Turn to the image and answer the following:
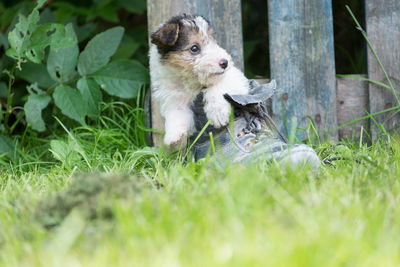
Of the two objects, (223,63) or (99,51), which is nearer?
(223,63)

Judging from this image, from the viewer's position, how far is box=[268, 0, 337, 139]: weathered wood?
11.5ft

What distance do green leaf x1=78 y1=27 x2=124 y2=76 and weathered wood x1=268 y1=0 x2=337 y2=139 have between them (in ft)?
3.69

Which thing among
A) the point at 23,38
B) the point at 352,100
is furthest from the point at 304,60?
the point at 23,38

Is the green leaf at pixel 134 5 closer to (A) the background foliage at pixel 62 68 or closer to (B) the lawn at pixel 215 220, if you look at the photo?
(A) the background foliage at pixel 62 68

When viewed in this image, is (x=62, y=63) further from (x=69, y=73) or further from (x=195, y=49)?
(x=195, y=49)

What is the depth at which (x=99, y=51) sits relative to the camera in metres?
3.65

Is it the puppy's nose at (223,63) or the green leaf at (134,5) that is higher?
the green leaf at (134,5)

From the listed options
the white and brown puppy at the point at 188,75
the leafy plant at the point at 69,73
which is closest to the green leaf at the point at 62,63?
the leafy plant at the point at 69,73

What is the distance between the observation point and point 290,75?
140 inches

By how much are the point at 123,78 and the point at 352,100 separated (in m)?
1.66

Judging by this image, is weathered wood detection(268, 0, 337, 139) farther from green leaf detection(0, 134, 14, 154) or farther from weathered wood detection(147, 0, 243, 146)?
green leaf detection(0, 134, 14, 154)

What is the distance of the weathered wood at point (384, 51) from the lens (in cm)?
351

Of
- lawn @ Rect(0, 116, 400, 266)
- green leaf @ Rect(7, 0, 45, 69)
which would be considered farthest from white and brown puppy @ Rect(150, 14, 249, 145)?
green leaf @ Rect(7, 0, 45, 69)

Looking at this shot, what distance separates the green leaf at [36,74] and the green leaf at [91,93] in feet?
1.31
